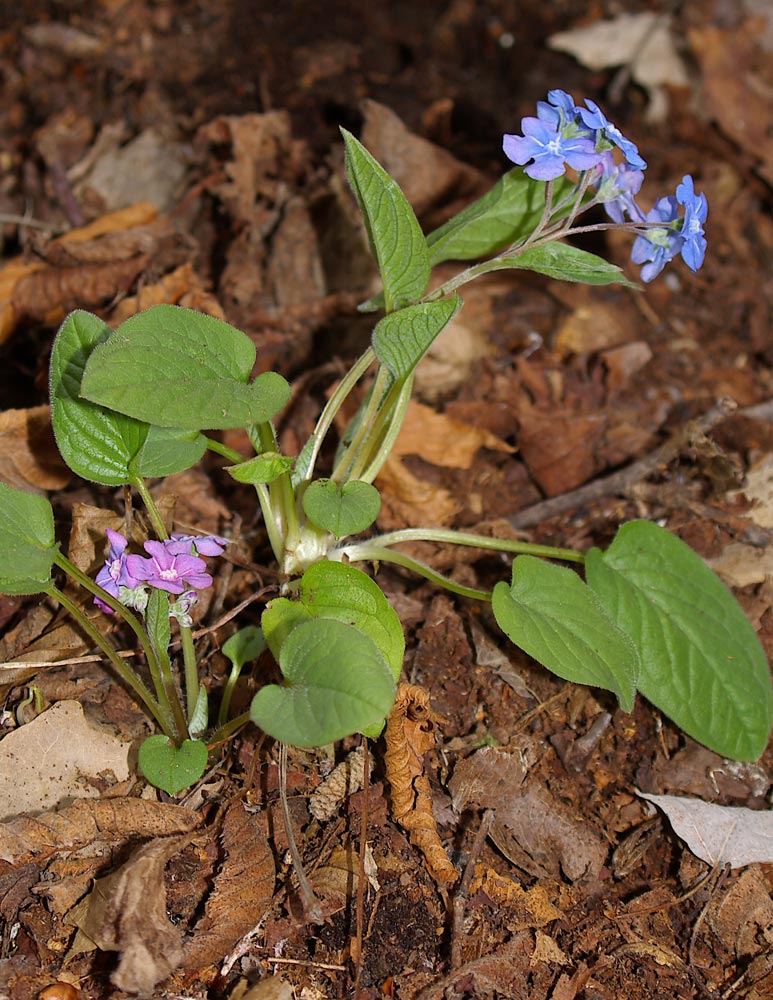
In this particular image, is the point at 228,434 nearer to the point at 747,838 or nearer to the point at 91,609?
the point at 91,609

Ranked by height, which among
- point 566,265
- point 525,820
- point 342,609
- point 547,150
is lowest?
point 525,820

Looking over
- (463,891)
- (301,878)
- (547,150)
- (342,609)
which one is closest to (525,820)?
(463,891)

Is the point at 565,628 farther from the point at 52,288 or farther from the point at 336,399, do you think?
the point at 52,288

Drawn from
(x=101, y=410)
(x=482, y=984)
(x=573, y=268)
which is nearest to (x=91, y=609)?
(x=101, y=410)

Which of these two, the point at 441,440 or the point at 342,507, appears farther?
the point at 441,440

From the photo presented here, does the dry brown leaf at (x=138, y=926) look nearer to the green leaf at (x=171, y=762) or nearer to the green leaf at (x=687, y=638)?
the green leaf at (x=171, y=762)

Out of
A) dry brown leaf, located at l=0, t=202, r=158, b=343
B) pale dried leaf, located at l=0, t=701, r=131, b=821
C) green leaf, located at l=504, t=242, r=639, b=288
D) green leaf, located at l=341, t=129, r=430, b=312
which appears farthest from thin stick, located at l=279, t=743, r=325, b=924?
dry brown leaf, located at l=0, t=202, r=158, b=343
